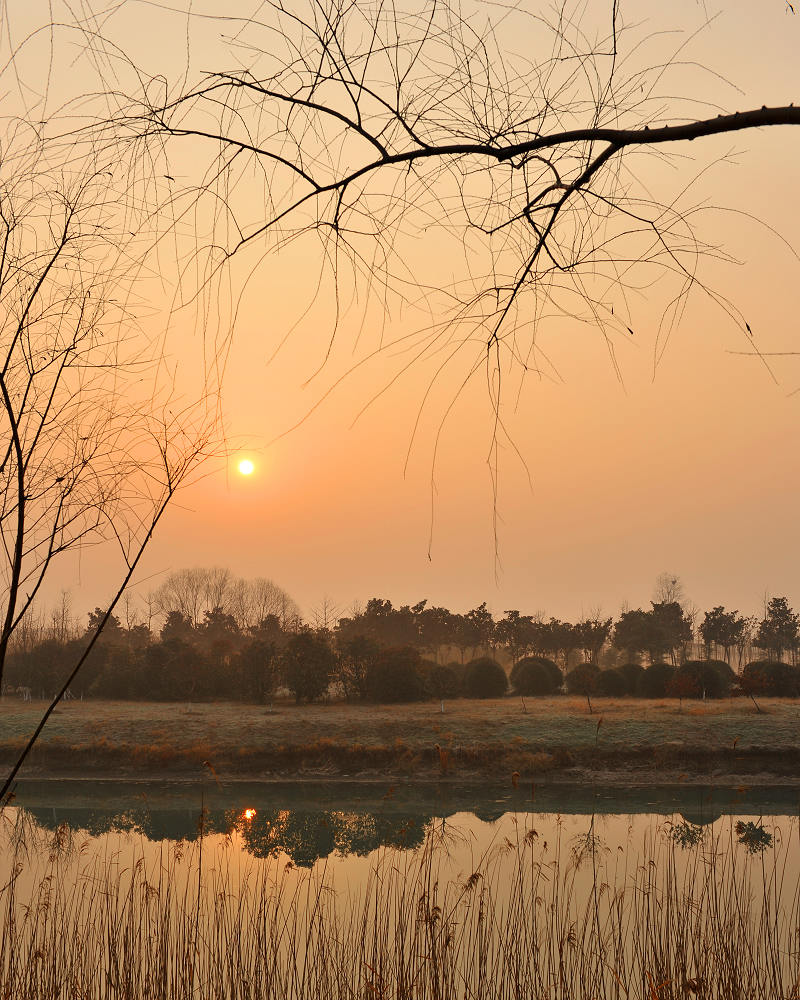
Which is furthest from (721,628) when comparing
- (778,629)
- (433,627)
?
(433,627)

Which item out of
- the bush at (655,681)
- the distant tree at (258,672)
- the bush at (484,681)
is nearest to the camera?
the bush at (655,681)

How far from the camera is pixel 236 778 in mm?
18547

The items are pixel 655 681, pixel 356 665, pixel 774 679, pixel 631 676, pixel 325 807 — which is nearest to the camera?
pixel 325 807

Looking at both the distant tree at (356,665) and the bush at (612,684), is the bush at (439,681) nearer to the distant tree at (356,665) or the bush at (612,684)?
the distant tree at (356,665)

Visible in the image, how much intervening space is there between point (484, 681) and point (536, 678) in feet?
5.95

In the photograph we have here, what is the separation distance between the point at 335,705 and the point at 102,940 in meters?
21.2

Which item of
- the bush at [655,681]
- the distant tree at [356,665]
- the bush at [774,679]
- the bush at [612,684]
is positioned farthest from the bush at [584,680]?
the distant tree at [356,665]

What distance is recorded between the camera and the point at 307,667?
25.9m

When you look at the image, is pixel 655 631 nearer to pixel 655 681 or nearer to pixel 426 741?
pixel 655 681

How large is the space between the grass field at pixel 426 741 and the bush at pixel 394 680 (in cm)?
270

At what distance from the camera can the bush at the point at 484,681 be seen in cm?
2719

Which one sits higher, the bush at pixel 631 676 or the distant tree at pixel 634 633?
the distant tree at pixel 634 633

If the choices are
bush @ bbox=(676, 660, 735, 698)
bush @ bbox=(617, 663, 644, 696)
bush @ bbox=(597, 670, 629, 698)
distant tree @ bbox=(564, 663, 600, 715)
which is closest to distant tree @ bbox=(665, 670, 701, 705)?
bush @ bbox=(676, 660, 735, 698)

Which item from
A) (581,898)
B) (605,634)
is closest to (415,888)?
(581,898)
